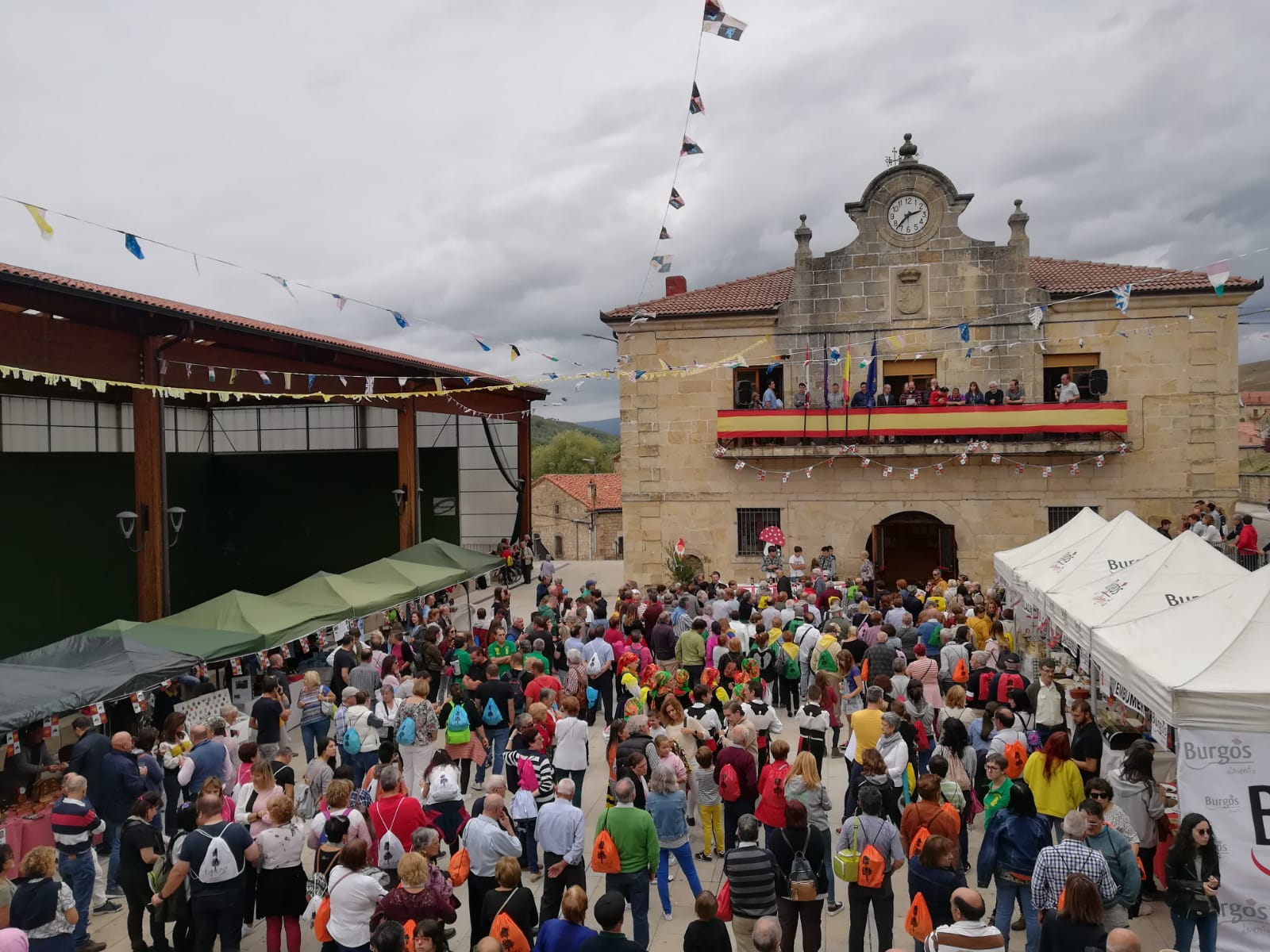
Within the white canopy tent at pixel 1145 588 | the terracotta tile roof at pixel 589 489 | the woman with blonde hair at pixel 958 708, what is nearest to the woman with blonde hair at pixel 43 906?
the woman with blonde hair at pixel 958 708

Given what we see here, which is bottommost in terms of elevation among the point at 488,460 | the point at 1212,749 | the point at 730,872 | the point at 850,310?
the point at 730,872

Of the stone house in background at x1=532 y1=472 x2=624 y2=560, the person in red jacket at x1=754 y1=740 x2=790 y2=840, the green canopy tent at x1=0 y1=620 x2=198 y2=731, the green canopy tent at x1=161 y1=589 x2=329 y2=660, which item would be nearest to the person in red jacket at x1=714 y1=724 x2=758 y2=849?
the person in red jacket at x1=754 y1=740 x2=790 y2=840

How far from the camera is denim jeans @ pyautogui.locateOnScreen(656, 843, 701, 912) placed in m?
7.02

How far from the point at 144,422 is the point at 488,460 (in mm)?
13227

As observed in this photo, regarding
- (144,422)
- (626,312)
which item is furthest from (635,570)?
(144,422)

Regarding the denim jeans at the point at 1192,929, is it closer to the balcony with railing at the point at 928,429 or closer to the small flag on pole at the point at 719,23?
the small flag on pole at the point at 719,23

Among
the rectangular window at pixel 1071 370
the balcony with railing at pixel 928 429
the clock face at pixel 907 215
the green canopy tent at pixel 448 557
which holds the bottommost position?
the green canopy tent at pixel 448 557

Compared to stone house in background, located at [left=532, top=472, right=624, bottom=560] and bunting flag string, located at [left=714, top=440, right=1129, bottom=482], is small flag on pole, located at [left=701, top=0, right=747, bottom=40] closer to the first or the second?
bunting flag string, located at [left=714, top=440, right=1129, bottom=482]

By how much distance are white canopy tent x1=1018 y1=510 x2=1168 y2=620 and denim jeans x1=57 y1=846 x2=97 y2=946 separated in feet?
32.8

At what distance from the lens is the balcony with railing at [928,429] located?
67.5ft

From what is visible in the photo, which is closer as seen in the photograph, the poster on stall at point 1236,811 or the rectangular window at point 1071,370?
the poster on stall at point 1236,811

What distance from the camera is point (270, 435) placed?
90.5 feet

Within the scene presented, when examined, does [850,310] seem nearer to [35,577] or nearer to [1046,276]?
[1046,276]

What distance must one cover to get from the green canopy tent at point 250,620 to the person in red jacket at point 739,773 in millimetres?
6973
